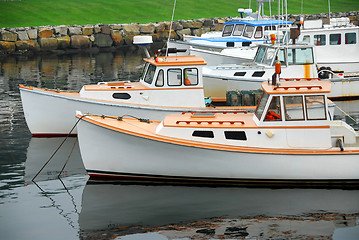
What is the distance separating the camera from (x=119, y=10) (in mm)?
52938

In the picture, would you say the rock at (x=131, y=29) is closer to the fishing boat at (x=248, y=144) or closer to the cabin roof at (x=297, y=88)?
the fishing boat at (x=248, y=144)

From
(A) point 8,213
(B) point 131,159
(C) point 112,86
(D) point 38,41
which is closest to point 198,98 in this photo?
(C) point 112,86

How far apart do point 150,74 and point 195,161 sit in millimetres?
5126

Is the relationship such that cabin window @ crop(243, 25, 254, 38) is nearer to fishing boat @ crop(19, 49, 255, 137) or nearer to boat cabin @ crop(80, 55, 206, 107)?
fishing boat @ crop(19, 49, 255, 137)

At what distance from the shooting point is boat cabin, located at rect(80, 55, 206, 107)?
18.9 metres

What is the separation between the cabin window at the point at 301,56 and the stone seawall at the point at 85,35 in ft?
82.8

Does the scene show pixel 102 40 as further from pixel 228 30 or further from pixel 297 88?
pixel 297 88

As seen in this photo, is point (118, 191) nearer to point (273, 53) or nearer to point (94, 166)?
point (94, 166)

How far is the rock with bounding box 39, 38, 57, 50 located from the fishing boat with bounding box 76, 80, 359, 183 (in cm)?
3045

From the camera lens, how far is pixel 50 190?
610 inches

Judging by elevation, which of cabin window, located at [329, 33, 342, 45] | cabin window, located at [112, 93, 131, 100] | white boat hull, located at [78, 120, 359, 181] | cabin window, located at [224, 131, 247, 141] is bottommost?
white boat hull, located at [78, 120, 359, 181]

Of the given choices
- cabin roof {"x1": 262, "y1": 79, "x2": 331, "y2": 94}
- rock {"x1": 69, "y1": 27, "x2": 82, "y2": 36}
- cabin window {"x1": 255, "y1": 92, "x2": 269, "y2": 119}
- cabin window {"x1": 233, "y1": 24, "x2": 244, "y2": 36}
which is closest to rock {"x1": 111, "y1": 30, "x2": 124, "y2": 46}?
rock {"x1": 69, "y1": 27, "x2": 82, "y2": 36}

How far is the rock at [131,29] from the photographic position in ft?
156

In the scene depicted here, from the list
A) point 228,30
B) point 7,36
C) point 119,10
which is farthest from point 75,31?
point 228,30
